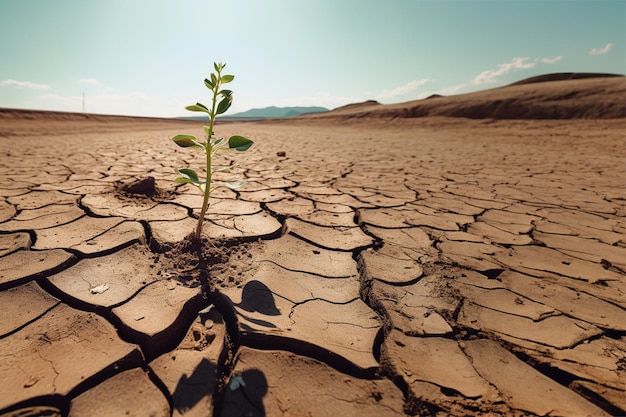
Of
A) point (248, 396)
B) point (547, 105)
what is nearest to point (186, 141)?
point (248, 396)

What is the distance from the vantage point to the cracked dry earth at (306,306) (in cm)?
65

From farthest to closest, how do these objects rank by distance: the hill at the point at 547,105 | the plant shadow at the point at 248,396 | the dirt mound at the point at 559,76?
the dirt mound at the point at 559,76 < the hill at the point at 547,105 < the plant shadow at the point at 248,396

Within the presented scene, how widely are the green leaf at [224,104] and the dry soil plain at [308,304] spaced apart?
52 cm

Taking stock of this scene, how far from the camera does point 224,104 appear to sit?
1025mm

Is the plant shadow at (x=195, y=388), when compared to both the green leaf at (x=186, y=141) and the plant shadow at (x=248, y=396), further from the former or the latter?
the green leaf at (x=186, y=141)

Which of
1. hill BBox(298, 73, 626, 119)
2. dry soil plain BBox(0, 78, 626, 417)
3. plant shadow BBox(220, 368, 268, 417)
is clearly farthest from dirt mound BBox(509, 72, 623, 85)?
plant shadow BBox(220, 368, 268, 417)

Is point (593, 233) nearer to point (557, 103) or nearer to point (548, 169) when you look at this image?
point (548, 169)

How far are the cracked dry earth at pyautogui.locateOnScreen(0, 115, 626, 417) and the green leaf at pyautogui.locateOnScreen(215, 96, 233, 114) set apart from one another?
522mm

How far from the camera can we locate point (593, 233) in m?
1.61

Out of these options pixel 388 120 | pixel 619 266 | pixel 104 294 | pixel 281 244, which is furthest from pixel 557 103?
pixel 104 294

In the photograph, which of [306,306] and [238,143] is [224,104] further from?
[306,306]

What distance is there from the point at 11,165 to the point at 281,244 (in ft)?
9.83

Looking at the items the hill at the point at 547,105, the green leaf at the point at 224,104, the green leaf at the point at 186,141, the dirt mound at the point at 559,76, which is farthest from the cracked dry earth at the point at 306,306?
the dirt mound at the point at 559,76

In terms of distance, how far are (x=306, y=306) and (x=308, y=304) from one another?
1 centimetres
